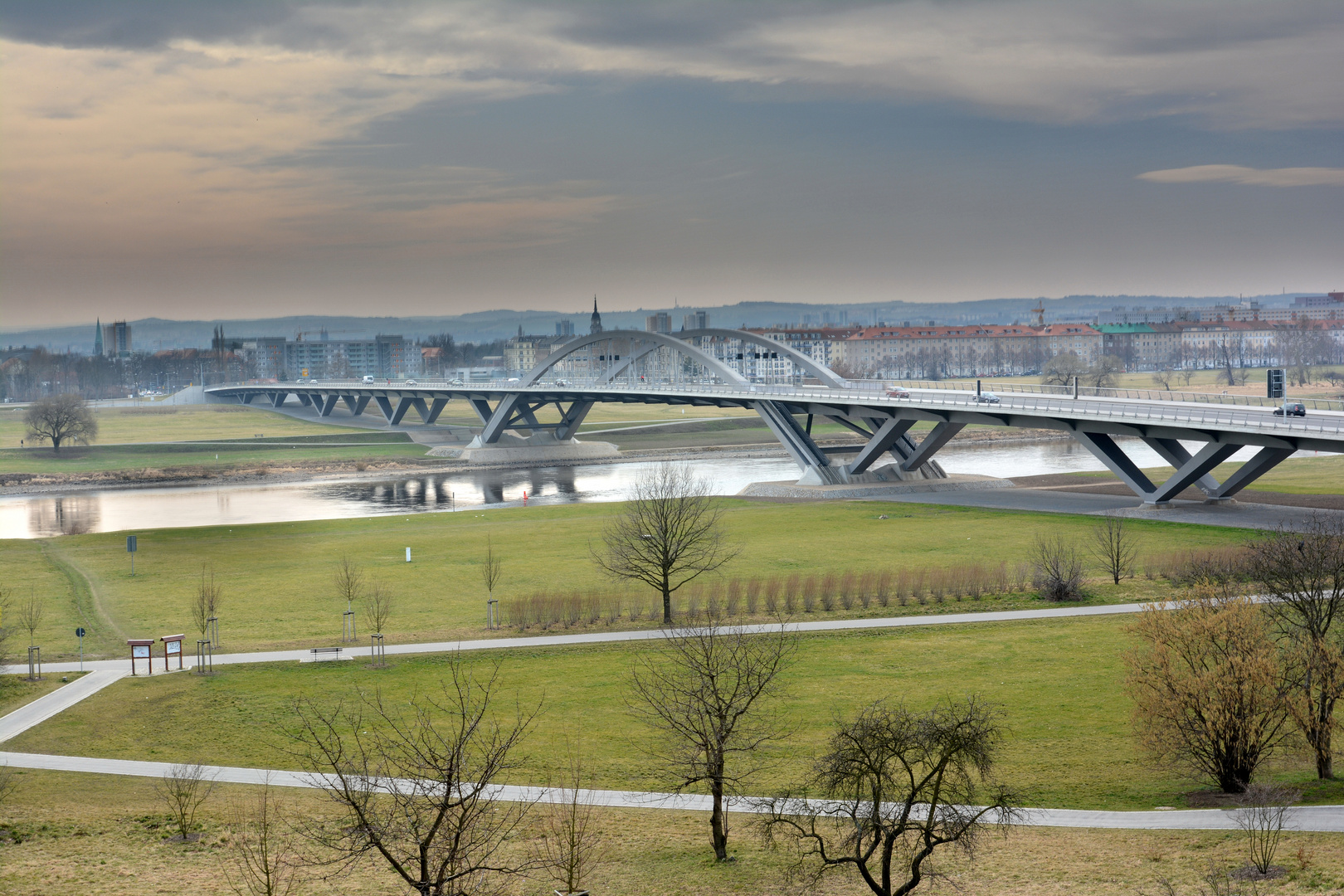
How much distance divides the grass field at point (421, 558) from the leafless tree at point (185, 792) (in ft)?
36.7

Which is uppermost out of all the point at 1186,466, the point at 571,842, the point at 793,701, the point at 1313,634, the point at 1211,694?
the point at 1186,466

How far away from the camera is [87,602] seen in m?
40.6

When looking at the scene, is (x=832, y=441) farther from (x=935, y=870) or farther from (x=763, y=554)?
(x=935, y=870)

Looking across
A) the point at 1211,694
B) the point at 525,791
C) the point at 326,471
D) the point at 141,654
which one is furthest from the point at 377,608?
the point at 326,471

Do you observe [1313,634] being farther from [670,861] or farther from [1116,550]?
[1116,550]

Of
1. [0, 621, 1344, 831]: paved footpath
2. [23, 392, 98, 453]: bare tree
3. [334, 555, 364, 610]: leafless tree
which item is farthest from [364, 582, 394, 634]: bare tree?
[23, 392, 98, 453]: bare tree

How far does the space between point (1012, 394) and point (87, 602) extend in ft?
174

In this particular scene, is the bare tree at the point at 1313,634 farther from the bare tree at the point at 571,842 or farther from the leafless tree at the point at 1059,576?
the bare tree at the point at 571,842

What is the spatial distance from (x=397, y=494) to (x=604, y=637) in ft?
176

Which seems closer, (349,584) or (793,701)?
(793,701)

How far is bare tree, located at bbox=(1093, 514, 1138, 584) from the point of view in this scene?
39.8 metres

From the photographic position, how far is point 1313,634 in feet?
73.5

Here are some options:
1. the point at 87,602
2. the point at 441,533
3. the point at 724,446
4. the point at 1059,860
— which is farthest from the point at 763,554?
the point at 724,446

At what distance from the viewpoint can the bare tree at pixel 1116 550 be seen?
3975 cm
